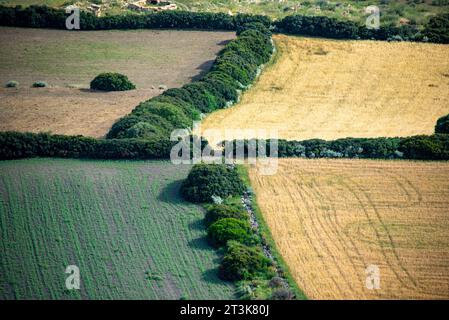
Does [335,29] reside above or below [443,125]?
above

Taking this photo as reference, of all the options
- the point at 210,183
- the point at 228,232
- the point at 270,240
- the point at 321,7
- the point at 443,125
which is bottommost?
the point at 270,240

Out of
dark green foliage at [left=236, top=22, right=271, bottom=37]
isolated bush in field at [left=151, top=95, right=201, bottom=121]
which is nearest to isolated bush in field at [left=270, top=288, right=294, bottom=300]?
isolated bush in field at [left=151, top=95, right=201, bottom=121]

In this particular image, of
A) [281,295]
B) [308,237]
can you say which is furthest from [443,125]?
[281,295]

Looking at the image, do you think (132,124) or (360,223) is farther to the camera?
(132,124)

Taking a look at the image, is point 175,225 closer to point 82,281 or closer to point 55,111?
point 82,281

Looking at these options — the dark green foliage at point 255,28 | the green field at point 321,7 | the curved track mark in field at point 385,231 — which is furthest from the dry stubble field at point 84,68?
the curved track mark in field at point 385,231

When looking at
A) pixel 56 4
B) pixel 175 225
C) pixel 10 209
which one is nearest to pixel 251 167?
pixel 175 225

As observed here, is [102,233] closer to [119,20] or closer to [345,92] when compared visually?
[345,92]

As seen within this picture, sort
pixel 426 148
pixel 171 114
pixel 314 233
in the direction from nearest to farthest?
1. pixel 314 233
2. pixel 426 148
3. pixel 171 114
